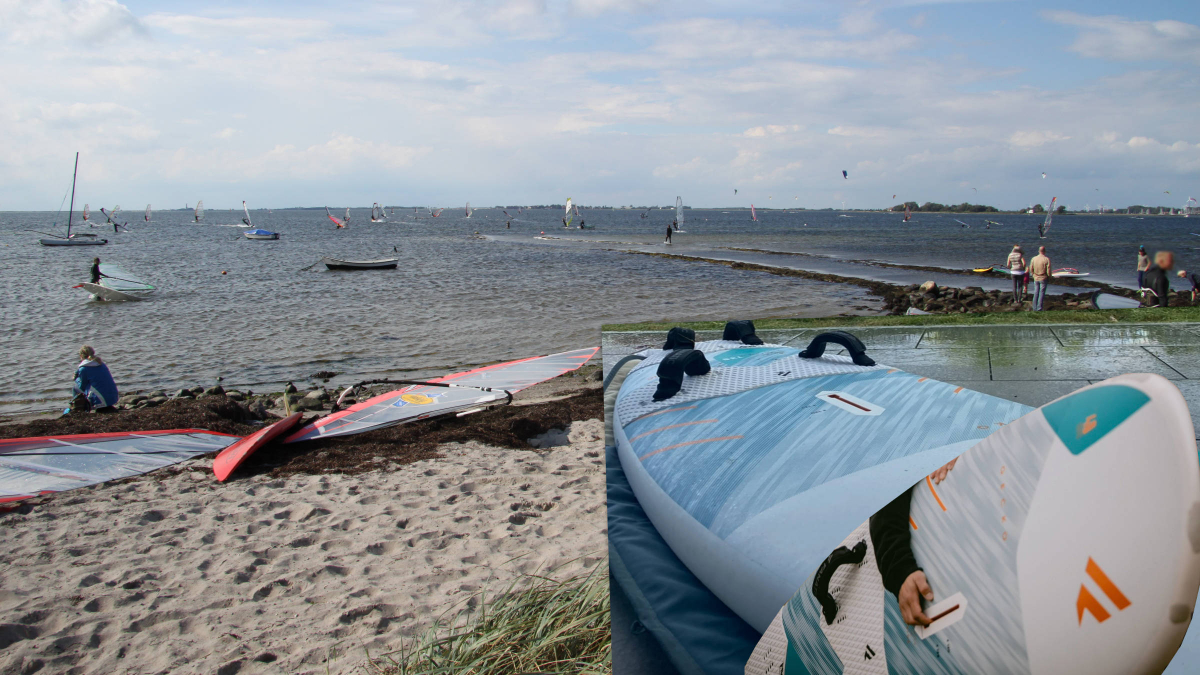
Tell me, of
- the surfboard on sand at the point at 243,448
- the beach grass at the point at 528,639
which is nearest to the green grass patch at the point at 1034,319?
the beach grass at the point at 528,639

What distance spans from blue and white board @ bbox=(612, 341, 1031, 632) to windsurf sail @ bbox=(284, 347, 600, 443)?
4818mm

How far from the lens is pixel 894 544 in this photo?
0.85 m

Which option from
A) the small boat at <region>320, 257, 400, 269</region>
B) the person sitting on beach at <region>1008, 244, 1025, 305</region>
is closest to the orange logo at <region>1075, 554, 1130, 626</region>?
the person sitting on beach at <region>1008, 244, 1025, 305</region>

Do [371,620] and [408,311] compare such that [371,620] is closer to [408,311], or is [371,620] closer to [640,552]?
[640,552]

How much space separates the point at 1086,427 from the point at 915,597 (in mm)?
276

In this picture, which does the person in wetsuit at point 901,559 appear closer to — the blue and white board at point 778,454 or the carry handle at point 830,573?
the carry handle at point 830,573

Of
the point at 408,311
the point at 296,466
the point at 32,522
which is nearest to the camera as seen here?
the point at 32,522

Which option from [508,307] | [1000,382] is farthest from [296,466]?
[508,307]

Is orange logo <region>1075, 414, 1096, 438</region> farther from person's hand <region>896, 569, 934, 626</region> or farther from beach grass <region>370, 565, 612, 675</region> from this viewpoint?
beach grass <region>370, 565, 612, 675</region>

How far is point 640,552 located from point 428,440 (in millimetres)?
4685

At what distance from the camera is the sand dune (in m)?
2.98

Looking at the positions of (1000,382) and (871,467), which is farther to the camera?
(1000,382)

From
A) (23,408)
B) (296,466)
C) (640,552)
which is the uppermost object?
(640,552)

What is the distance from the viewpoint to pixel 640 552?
70.4 inches
